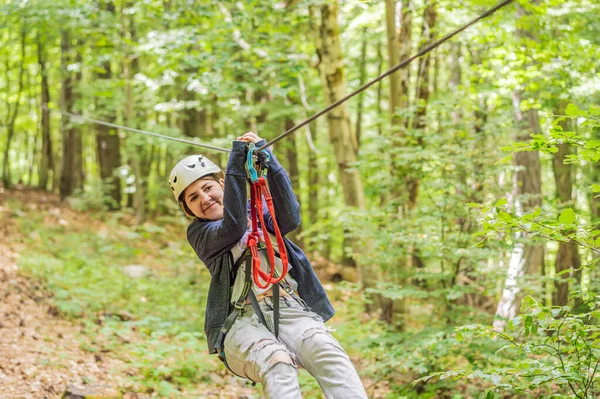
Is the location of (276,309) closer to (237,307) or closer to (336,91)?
(237,307)

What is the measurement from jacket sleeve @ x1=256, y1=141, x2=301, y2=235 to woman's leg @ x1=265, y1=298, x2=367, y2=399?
44 centimetres

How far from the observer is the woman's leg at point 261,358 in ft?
9.12

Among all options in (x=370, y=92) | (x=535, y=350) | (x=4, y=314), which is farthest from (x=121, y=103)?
(x=535, y=350)

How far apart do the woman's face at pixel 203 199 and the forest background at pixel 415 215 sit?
4.78 ft

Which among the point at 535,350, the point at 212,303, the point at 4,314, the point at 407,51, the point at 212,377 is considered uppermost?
the point at 407,51

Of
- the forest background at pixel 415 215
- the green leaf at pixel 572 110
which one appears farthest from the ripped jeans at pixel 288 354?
the green leaf at pixel 572 110

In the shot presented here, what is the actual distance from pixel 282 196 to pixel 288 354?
0.85 metres

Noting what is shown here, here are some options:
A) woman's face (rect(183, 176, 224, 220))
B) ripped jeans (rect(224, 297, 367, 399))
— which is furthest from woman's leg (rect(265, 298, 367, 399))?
woman's face (rect(183, 176, 224, 220))

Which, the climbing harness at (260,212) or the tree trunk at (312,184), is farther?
the tree trunk at (312,184)

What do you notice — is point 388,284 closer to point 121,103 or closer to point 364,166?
point 364,166

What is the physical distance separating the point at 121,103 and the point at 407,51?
24.5ft

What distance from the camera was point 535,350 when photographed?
3145mm

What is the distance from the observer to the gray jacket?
3021 millimetres

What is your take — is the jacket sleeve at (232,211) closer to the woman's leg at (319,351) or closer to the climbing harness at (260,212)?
the climbing harness at (260,212)
